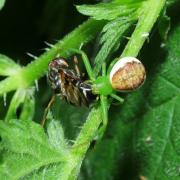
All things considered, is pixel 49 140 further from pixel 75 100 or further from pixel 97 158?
pixel 97 158

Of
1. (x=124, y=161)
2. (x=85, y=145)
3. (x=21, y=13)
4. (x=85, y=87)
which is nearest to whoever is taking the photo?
(x=85, y=145)

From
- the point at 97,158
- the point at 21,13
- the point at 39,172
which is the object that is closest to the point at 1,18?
the point at 21,13

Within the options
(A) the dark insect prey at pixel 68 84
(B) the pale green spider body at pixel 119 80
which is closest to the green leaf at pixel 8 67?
(A) the dark insect prey at pixel 68 84

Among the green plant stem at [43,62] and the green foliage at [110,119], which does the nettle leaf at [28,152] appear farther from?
the green plant stem at [43,62]

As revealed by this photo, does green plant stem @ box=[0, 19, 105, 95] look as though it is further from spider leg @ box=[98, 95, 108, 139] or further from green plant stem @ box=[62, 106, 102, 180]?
green plant stem @ box=[62, 106, 102, 180]

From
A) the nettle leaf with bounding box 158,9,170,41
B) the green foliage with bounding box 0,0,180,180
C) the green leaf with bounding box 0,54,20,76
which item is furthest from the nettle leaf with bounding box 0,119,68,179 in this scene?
the nettle leaf with bounding box 158,9,170,41

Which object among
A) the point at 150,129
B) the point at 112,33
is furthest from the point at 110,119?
the point at 112,33
